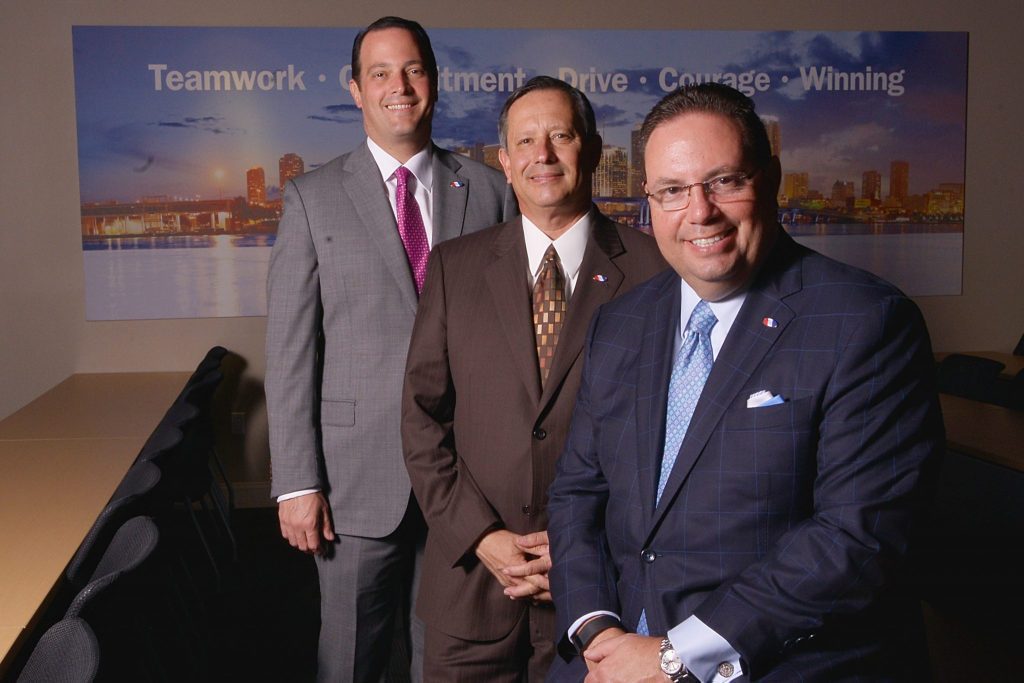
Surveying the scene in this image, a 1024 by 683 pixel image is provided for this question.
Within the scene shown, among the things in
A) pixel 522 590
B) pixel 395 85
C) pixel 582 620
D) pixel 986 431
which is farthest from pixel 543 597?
pixel 986 431

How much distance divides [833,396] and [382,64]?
60.0 inches

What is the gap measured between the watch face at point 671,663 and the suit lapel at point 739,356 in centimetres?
22

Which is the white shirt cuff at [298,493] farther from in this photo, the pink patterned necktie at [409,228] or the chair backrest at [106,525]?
the pink patterned necktie at [409,228]

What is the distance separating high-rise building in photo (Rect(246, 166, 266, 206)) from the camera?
18.9 feet

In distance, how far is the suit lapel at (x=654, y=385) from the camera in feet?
5.62

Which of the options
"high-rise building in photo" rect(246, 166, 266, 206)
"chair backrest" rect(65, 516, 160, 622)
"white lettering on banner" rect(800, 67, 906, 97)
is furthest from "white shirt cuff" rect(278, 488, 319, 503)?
"white lettering on banner" rect(800, 67, 906, 97)

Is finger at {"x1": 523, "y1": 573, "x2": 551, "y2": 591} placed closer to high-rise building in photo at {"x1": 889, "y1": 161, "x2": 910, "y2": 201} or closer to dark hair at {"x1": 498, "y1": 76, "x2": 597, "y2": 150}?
dark hair at {"x1": 498, "y1": 76, "x2": 597, "y2": 150}

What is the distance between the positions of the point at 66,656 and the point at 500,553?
86 centimetres

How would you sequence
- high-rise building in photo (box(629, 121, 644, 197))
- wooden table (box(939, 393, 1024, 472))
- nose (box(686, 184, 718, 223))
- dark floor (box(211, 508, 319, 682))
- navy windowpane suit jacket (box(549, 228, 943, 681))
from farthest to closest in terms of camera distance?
high-rise building in photo (box(629, 121, 644, 197)) → dark floor (box(211, 508, 319, 682)) → wooden table (box(939, 393, 1024, 472)) → nose (box(686, 184, 718, 223)) → navy windowpane suit jacket (box(549, 228, 943, 681))

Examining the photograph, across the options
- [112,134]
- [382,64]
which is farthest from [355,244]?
[112,134]

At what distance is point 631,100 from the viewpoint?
19.6 feet

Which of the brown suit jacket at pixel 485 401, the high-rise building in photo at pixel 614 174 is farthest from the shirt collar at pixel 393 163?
the high-rise building in photo at pixel 614 174

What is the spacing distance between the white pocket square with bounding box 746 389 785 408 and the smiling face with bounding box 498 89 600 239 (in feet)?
2.43

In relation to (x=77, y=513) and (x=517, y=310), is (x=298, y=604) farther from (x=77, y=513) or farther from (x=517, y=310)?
(x=517, y=310)
